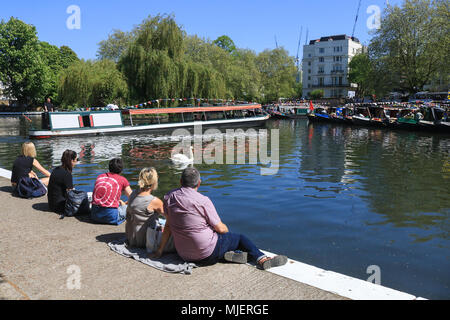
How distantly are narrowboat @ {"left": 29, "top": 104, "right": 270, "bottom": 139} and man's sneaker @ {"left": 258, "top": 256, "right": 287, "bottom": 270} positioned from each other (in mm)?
30017

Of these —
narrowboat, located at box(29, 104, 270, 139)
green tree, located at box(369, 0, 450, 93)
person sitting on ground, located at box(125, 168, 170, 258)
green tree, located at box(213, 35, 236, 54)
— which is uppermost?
green tree, located at box(213, 35, 236, 54)

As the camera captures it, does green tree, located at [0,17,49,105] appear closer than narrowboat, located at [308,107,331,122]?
No

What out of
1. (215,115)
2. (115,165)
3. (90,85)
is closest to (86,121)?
(90,85)

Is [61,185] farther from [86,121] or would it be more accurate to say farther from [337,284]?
[86,121]

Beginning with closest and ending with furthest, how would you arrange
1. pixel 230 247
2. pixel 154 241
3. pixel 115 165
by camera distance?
pixel 230 247 < pixel 154 241 < pixel 115 165

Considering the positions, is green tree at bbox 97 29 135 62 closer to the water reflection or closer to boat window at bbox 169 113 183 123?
boat window at bbox 169 113 183 123

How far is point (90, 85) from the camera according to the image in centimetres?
4019

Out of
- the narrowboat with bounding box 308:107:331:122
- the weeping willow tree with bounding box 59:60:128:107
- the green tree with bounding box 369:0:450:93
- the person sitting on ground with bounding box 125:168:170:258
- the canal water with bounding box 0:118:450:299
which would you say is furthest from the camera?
the narrowboat with bounding box 308:107:331:122

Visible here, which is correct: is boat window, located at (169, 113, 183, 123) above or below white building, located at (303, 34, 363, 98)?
below

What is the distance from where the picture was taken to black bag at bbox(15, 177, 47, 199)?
9.20m

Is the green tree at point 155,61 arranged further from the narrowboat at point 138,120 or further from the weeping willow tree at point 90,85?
the narrowboat at point 138,120

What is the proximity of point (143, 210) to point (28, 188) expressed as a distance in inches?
191

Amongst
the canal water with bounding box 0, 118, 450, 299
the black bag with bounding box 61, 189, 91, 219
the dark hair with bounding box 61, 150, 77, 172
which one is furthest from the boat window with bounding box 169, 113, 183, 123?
the black bag with bounding box 61, 189, 91, 219

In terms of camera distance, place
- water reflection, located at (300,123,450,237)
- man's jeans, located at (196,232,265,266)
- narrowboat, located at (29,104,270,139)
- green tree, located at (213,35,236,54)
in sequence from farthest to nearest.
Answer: green tree, located at (213,35,236,54) < narrowboat, located at (29,104,270,139) < water reflection, located at (300,123,450,237) < man's jeans, located at (196,232,265,266)
